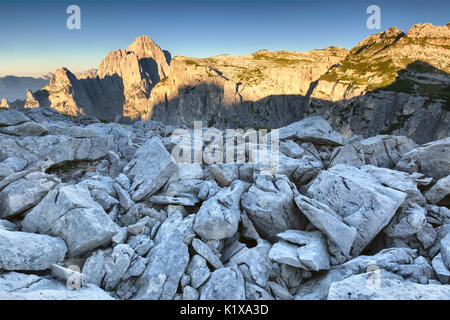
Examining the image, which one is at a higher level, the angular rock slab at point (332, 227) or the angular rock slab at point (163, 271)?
the angular rock slab at point (332, 227)

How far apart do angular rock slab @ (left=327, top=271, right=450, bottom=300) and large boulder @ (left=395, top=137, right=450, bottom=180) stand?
957 cm

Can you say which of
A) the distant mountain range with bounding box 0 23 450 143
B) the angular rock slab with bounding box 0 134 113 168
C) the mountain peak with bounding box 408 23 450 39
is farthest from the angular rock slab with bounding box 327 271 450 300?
the mountain peak with bounding box 408 23 450 39

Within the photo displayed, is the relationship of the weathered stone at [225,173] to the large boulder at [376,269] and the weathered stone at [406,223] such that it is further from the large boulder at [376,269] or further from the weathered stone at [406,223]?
the weathered stone at [406,223]

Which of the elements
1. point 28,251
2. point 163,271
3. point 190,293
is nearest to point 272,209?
point 190,293

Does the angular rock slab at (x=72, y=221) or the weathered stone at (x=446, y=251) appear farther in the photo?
the angular rock slab at (x=72, y=221)

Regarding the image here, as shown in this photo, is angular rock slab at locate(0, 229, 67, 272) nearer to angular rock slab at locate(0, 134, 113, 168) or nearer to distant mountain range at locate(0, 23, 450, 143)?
angular rock slab at locate(0, 134, 113, 168)

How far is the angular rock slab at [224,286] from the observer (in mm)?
6598

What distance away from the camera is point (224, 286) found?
265 inches

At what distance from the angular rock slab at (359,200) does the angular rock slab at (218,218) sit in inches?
168

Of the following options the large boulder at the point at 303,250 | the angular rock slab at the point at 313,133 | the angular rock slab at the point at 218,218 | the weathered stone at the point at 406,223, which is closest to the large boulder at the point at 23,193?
the angular rock slab at the point at 218,218

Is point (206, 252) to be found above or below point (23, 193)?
below

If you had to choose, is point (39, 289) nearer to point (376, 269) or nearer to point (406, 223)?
point (376, 269)

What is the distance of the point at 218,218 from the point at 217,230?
19.1 inches
